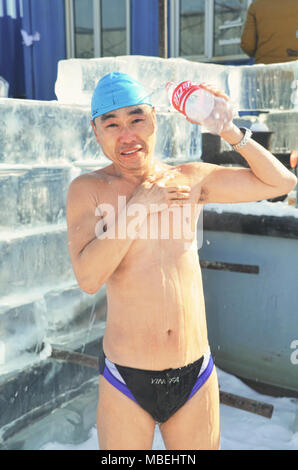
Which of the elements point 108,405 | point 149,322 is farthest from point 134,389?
point 149,322

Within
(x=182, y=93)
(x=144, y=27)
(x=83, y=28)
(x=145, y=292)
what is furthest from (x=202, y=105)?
(x=83, y=28)

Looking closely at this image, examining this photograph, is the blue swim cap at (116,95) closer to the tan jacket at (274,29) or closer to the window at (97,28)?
the tan jacket at (274,29)

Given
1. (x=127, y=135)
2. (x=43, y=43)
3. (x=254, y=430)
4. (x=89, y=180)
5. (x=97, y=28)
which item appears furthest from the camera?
(x=43, y=43)

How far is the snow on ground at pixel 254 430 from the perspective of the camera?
10.6 feet

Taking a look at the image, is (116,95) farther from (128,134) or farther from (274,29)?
(274,29)

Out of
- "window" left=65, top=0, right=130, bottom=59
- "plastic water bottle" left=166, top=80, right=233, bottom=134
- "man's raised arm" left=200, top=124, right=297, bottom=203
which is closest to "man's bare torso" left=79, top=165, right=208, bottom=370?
"man's raised arm" left=200, top=124, right=297, bottom=203

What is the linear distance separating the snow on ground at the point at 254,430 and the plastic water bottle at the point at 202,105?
245 cm

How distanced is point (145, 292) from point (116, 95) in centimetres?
81

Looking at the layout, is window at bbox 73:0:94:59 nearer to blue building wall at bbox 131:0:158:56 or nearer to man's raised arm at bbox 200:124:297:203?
blue building wall at bbox 131:0:158:56

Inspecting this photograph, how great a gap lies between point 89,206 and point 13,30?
612 centimetres

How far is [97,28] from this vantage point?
6.88m

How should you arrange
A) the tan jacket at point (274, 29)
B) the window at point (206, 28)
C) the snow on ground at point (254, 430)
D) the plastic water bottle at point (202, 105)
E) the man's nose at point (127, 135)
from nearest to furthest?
the plastic water bottle at point (202, 105) < the man's nose at point (127, 135) < the snow on ground at point (254, 430) < the tan jacket at point (274, 29) < the window at point (206, 28)

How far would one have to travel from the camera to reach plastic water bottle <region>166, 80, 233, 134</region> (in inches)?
67.4

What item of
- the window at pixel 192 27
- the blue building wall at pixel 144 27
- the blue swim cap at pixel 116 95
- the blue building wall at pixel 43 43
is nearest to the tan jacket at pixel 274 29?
the window at pixel 192 27
